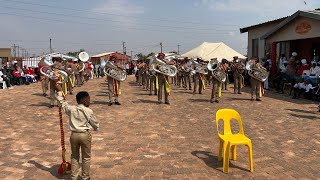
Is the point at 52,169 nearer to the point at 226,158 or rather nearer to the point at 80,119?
the point at 80,119

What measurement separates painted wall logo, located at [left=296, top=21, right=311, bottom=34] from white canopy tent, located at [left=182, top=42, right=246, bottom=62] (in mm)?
9829

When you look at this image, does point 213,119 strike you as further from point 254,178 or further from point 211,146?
point 254,178

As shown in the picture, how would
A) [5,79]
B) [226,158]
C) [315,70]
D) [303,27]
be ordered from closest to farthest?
1. [226,158]
2. [315,70]
3. [303,27]
4. [5,79]

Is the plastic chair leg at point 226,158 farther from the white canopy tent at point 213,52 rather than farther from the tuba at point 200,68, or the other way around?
the white canopy tent at point 213,52

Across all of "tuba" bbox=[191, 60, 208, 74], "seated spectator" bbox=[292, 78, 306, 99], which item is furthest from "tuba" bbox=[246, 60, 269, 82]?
"tuba" bbox=[191, 60, 208, 74]

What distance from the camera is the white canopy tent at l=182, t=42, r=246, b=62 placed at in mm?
25781

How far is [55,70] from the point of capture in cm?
1107

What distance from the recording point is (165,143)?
691 cm

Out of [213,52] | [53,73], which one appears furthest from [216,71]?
[213,52]

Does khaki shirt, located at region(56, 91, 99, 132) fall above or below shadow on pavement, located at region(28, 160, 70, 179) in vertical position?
above

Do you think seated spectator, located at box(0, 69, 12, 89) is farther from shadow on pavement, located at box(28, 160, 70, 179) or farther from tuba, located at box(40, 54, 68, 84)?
shadow on pavement, located at box(28, 160, 70, 179)

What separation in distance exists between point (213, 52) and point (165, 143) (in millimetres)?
20189

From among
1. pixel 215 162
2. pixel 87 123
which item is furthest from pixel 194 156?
pixel 87 123

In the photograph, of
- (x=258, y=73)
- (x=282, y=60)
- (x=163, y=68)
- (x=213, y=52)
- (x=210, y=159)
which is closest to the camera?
(x=210, y=159)
